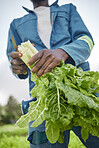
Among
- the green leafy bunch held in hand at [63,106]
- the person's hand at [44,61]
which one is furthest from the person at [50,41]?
the green leafy bunch held in hand at [63,106]

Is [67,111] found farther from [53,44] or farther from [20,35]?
[20,35]

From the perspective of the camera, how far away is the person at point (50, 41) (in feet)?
4.04

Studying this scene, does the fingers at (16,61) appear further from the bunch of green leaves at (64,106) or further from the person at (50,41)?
the bunch of green leaves at (64,106)

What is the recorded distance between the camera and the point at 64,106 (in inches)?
34.6

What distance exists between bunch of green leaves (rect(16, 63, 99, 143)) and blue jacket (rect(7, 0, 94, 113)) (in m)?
0.49

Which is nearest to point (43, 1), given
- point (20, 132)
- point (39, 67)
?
point (39, 67)

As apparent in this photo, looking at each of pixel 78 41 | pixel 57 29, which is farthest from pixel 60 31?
pixel 78 41

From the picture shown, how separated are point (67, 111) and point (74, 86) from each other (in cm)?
15

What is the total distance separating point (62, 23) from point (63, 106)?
3.37 feet

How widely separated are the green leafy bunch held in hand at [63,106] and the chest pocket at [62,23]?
749 millimetres

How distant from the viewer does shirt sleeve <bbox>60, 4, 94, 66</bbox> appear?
1.34m

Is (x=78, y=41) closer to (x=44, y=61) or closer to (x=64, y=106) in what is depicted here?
(x=44, y=61)

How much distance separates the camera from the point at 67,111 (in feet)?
2.83

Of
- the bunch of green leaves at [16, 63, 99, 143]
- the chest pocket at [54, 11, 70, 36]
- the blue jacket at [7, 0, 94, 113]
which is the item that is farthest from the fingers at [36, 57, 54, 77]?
the chest pocket at [54, 11, 70, 36]
